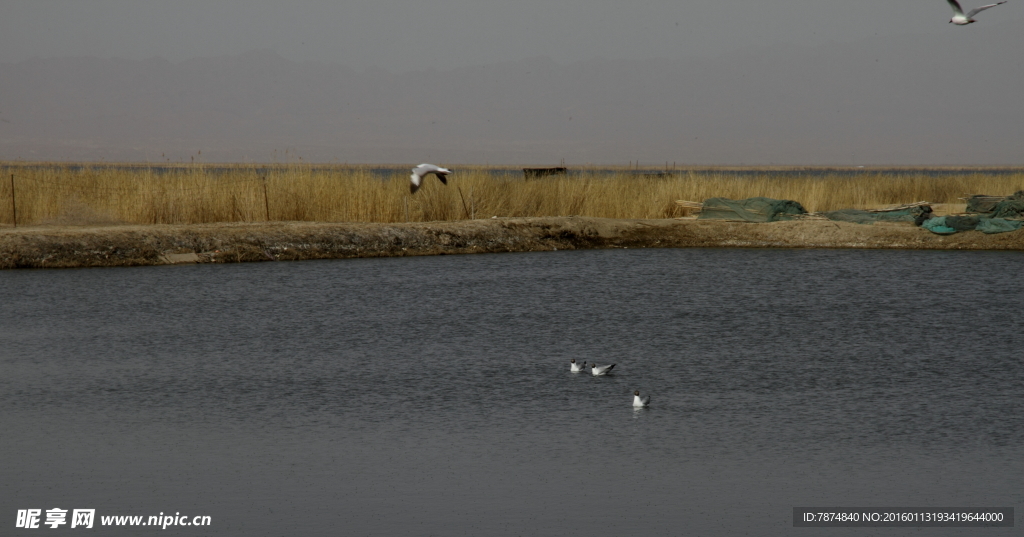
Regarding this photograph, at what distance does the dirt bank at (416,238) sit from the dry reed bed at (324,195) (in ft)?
5.33

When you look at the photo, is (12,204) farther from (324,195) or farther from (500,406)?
(500,406)

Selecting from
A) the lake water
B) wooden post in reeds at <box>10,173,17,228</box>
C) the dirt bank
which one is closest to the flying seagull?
the lake water

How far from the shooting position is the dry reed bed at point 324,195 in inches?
916

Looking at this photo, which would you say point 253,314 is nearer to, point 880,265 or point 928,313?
point 928,313

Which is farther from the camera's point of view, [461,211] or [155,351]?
[461,211]

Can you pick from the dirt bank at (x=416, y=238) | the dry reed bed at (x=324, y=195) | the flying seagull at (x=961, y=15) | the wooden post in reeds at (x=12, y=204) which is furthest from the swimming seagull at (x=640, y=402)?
the wooden post in reeds at (x=12, y=204)

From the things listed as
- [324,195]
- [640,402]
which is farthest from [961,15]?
[324,195]

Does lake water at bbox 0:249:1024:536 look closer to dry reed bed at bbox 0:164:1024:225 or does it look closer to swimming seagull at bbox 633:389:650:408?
swimming seagull at bbox 633:389:650:408

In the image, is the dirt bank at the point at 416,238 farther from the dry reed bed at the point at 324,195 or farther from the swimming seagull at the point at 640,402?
the swimming seagull at the point at 640,402

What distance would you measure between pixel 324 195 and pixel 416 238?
322 centimetres

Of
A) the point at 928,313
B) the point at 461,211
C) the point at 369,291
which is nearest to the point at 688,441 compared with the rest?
the point at 928,313

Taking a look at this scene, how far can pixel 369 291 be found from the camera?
1689cm

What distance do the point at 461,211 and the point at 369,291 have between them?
9.68m

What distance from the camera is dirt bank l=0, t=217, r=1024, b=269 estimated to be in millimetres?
19688
